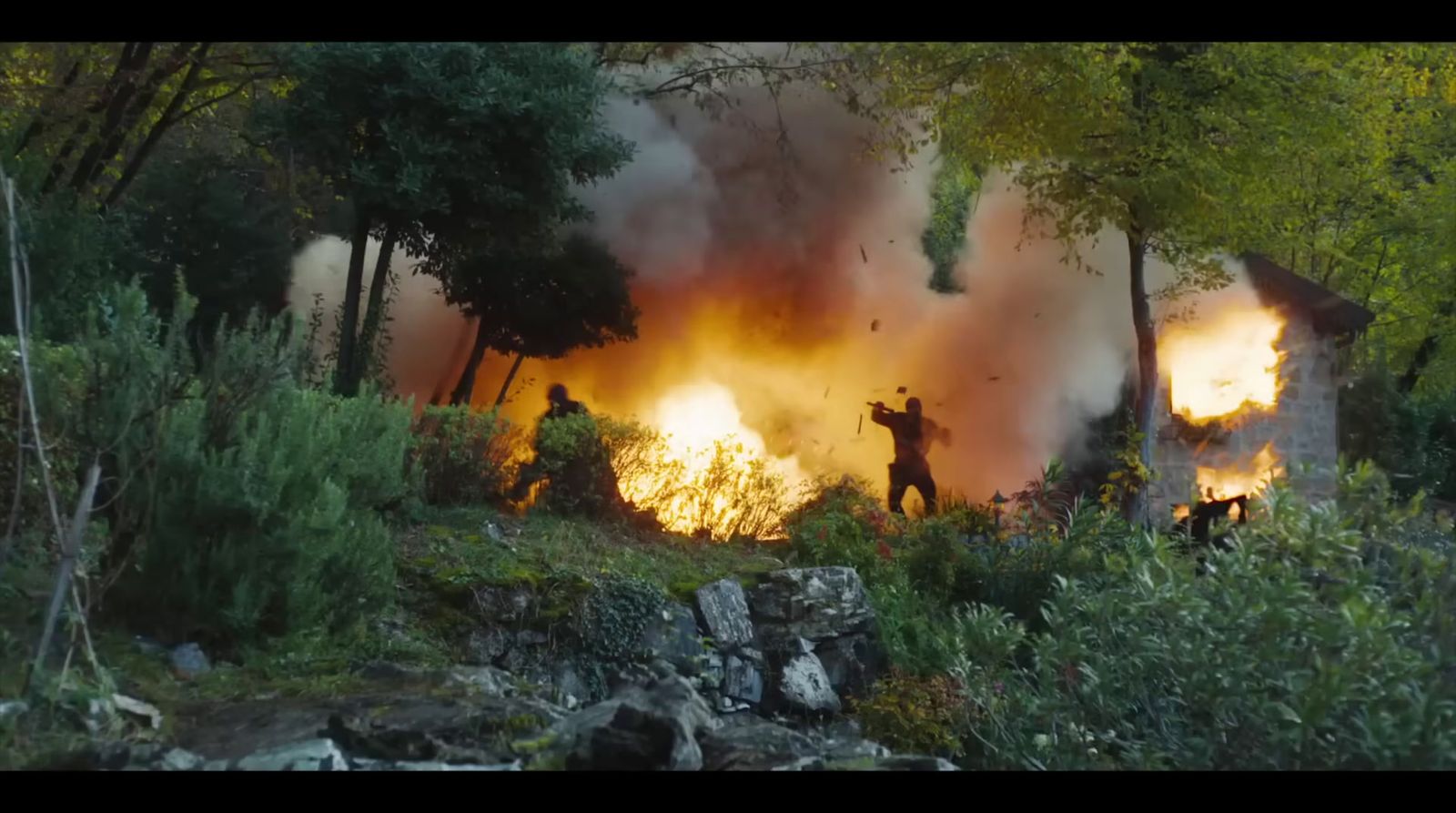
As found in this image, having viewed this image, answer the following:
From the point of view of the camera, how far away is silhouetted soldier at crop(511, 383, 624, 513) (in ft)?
32.2

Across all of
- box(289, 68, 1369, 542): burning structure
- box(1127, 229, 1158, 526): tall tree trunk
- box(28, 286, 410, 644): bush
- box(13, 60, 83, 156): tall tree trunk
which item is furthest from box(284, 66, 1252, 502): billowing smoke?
box(28, 286, 410, 644): bush

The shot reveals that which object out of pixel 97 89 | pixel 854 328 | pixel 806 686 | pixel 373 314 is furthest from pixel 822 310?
pixel 97 89

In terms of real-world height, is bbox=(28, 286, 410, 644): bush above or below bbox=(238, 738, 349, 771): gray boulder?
above

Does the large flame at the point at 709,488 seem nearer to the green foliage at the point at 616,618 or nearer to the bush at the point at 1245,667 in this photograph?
the green foliage at the point at 616,618

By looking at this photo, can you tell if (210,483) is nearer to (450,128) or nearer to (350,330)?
(450,128)

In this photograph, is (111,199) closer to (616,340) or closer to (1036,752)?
(616,340)

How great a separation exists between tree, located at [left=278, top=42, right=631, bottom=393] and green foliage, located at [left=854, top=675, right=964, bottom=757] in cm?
505

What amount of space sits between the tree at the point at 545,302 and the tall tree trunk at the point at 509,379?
1 cm

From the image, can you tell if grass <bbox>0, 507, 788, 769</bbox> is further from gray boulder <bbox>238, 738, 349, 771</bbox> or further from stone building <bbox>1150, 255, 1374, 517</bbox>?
stone building <bbox>1150, 255, 1374, 517</bbox>

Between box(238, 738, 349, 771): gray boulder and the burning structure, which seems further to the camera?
the burning structure

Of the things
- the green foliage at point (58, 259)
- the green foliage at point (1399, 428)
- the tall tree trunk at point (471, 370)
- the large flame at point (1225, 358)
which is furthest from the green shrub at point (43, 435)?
the green foliage at point (1399, 428)

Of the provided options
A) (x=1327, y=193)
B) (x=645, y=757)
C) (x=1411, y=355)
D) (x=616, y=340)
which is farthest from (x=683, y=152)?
(x=1411, y=355)

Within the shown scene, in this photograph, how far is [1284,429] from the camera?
13.1m

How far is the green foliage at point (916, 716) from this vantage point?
6.80 metres
